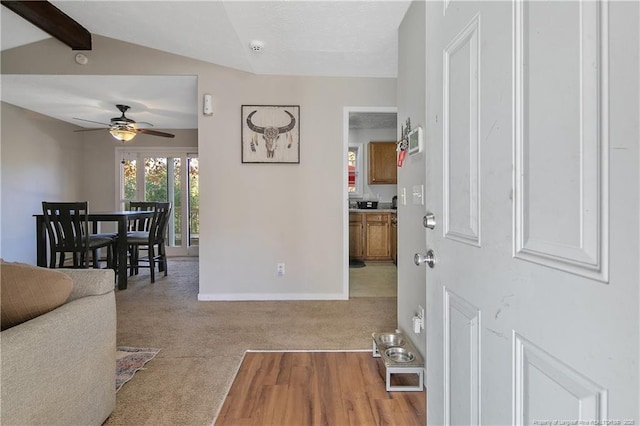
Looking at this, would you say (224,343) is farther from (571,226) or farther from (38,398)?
(571,226)

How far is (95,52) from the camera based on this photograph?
10.3 ft

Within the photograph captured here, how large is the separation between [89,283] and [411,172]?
6.03 feet

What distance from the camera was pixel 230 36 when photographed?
2.61 meters

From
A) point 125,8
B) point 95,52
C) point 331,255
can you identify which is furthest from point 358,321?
point 95,52

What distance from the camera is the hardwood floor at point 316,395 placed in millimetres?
1504

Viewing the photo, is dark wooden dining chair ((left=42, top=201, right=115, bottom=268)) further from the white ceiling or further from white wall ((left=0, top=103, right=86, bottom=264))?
white wall ((left=0, top=103, right=86, bottom=264))

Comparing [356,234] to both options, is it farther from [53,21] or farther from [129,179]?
[53,21]

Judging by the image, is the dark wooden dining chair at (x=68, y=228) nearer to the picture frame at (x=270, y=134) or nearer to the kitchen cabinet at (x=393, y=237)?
the picture frame at (x=270, y=134)

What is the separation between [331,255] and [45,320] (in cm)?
252

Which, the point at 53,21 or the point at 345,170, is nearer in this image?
the point at 53,21

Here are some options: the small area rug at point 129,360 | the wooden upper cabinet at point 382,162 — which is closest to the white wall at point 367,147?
the wooden upper cabinet at point 382,162

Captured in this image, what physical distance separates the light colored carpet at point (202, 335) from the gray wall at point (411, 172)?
1.56 feet

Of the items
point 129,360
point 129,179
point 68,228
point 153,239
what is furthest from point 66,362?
point 129,179

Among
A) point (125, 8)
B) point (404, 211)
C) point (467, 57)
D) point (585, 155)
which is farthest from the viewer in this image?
point (125, 8)
